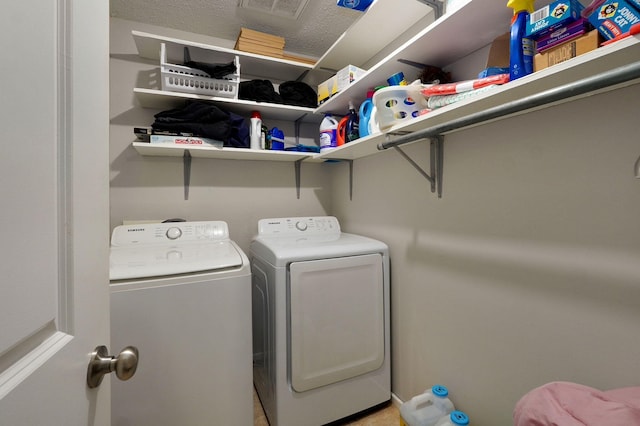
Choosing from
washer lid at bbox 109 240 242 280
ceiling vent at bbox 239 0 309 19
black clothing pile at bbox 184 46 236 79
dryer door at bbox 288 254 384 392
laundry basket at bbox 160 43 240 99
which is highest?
ceiling vent at bbox 239 0 309 19

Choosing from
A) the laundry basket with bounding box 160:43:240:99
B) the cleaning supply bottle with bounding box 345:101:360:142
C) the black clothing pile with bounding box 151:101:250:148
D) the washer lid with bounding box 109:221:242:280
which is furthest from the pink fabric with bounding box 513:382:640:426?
the laundry basket with bounding box 160:43:240:99

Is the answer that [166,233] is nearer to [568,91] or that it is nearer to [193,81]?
[193,81]

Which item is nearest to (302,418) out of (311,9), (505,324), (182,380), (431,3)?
(182,380)

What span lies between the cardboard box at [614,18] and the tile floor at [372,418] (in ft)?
6.58

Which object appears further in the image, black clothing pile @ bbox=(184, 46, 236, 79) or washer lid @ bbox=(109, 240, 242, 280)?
black clothing pile @ bbox=(184, 46, 236, 79)

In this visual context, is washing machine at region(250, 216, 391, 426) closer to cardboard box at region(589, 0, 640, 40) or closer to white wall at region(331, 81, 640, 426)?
white wall at region(331, 81, 640, 426)

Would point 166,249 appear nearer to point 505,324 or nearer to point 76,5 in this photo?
point 76,5

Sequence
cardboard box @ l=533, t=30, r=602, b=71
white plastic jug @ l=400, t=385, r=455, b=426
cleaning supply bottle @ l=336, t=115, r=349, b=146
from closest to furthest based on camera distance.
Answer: cardboard box @ l=533, t=30, r=602, b=71
white plastic jug @ l=400, t=385, r=455, b=426
cleaning supply bottle @ l=336, t=115, r=349, b=146

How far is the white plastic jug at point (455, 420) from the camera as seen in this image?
4.12ft

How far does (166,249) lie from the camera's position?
5.37ft

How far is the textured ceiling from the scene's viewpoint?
5.98 feet

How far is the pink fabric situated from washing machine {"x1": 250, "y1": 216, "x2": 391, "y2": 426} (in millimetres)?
991

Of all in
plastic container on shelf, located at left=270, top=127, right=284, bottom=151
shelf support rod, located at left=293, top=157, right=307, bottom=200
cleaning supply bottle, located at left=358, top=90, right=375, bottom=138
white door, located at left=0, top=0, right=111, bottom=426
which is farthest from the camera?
shelf support rod, located at left=293, top=157, right=307, bottom=200

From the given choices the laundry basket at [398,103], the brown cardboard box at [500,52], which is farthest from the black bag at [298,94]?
the brown cardboard box at [500,52]
